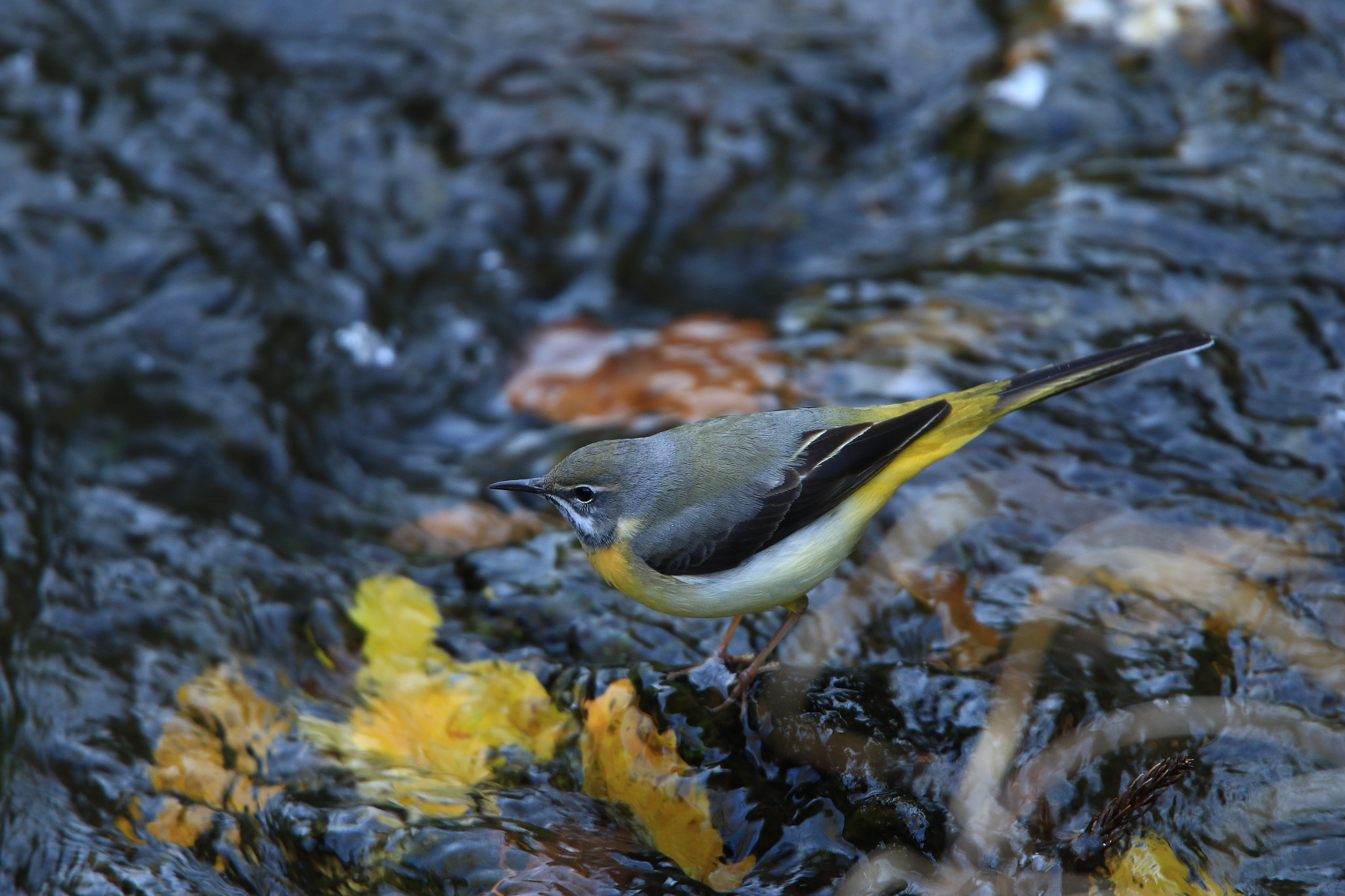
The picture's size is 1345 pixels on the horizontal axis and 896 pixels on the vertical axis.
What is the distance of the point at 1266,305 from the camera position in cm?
689

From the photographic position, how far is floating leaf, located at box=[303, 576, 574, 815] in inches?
188

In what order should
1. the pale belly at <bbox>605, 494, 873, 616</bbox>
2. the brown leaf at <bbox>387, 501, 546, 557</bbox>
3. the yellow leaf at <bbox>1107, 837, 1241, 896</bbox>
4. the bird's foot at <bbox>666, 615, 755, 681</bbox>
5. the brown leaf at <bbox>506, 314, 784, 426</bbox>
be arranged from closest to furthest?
the yellow leaf at <bbox>1107, 837, 1241, 896</bbox>
the pale belly at <bbox>605, 494, 873, 616</bbox>
the bird's foot at <bbox>666, 615, 755, 681</bbox>
the brown leaf at <bbox>387, 501, 546, 557</bbox>
the brown leaf at <bbox>506, 314, 784, 426</bbox>

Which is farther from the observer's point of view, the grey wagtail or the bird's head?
the bird's head

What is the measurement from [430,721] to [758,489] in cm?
200

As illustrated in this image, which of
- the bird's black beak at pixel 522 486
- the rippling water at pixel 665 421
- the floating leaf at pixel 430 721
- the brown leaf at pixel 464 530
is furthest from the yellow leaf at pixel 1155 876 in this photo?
the brown leaf at pixel 464 530

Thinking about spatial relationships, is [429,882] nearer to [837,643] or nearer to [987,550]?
[837,643]

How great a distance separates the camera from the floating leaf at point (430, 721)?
477 cm

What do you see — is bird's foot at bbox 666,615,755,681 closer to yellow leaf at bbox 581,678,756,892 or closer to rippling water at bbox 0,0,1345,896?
rippling water at bbox 0,0,1345,896

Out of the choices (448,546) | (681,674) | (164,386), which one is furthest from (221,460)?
(681,674)

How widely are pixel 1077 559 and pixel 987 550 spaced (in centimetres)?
45

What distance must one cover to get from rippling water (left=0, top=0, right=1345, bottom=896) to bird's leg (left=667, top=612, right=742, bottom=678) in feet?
0.25

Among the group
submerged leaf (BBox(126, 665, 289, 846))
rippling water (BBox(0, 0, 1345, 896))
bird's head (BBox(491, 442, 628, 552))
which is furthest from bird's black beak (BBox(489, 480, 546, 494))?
submerged leaf (BBox(126, 665, 289, 846))

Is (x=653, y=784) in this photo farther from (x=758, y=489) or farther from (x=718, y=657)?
(x=758, y=489)

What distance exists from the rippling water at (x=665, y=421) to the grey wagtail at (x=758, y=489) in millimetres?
461
